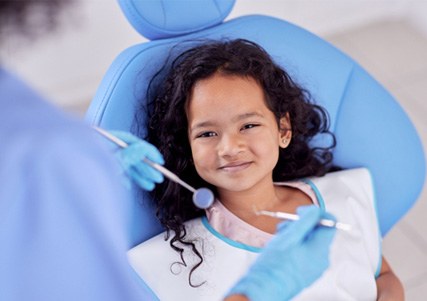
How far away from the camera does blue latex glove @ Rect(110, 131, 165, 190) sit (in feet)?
3.41

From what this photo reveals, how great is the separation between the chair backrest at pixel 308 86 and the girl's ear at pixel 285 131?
100 millimetres

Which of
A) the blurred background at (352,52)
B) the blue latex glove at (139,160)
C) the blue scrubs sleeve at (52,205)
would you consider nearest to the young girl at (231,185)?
the blue latex glove at (139,160)

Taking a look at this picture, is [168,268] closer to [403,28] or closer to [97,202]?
[97,202]

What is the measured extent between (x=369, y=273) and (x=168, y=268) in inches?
15.4

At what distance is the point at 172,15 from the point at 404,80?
1.51 m

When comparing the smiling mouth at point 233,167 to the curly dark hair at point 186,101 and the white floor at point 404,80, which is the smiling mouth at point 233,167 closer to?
the curly dark hair at point 186,101

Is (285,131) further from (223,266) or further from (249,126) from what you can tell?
(223,266)

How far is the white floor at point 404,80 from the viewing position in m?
1.95

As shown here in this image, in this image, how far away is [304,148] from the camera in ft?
4.66

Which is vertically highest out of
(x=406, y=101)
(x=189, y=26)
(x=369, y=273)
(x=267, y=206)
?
(x=189, y=26)

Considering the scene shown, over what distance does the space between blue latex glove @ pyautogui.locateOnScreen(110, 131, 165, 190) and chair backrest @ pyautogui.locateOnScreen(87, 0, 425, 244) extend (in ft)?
0.56

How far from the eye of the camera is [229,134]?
1.21 m

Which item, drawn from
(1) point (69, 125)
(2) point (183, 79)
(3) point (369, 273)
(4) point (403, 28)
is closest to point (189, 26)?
(2) point (183, 79)

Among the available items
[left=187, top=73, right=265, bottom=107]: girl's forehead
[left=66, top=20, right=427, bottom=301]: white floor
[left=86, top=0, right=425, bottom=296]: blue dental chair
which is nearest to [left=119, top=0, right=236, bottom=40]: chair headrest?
[left=86, top=0, right=425, bottom=296]: blue dental chair
